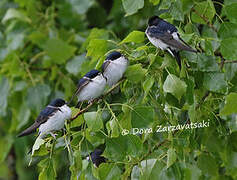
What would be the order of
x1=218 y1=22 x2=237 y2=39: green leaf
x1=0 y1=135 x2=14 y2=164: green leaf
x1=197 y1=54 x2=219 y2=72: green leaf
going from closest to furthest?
1. x1=197 y1=54 x2=219 y2=72: green leaf
2. x1=218 y1=22 x2=237 y2=39: green leaf
3. x1=0 y1=135 x2=14 y2=164: green leaf

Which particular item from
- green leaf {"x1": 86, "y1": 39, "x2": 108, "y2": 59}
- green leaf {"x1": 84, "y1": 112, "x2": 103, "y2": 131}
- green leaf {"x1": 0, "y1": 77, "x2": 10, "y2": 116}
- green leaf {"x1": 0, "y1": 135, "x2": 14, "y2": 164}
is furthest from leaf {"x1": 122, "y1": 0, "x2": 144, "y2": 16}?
green leaf {"x1": 0, "y1": 135, "x2": 14, "y2": 164}

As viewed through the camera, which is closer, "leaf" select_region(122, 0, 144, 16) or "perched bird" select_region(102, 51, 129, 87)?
"perched bird" select_region(102, 51, 129, 87)

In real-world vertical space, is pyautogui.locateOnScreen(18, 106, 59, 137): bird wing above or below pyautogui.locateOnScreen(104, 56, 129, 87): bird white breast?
below

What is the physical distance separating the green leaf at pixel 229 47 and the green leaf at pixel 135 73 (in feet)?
0.66

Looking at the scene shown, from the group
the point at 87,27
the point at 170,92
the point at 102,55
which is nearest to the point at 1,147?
the point at 87,27

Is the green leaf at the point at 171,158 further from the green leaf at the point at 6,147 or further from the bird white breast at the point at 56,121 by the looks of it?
the green leaf at the point at 6,147

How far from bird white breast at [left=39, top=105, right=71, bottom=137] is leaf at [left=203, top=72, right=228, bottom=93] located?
296 millimetres

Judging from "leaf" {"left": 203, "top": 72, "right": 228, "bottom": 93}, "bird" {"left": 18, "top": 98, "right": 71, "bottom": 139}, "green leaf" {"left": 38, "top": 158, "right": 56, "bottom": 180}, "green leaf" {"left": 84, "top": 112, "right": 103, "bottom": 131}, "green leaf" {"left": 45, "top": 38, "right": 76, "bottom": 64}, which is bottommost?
"green leaf" {"left": 45, "top": 38, "right": 76, "bottom": 64}

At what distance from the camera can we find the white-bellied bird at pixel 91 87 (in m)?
1.03

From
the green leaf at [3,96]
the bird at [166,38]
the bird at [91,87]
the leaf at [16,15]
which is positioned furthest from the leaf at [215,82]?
the leaf at [16,15]

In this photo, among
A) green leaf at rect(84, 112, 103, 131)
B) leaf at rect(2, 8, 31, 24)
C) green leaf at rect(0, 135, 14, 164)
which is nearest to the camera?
green leaf at rect(84, 112, 103, 131)

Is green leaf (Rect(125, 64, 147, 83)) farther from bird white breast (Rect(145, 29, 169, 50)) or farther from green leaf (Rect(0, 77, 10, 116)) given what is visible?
green leaf (Rect(0, 77, 10, 116))

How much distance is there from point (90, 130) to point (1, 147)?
63.3 inches

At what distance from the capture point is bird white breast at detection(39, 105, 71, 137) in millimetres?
1011
